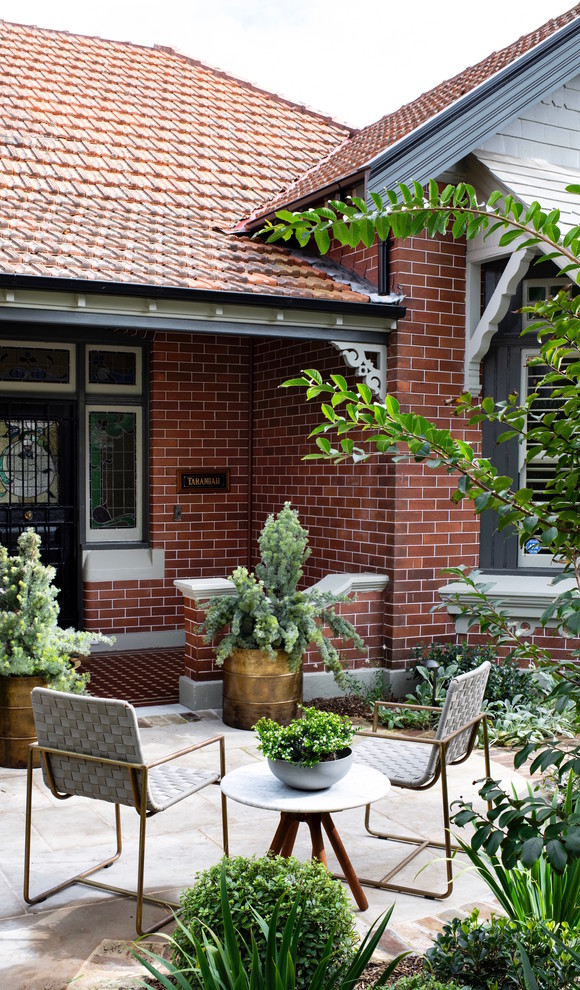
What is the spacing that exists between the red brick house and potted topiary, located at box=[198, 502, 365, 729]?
0.59 metres

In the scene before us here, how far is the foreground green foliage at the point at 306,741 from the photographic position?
13.6 feet

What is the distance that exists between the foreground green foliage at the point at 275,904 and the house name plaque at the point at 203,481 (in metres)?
7.05

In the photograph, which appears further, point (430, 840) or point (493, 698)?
point (493, 698)

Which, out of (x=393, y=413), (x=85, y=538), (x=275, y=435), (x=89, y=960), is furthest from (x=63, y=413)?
(x=393, y=413)

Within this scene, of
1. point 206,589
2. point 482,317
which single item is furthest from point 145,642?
point 482,317

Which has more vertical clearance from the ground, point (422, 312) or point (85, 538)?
point (422, 312)

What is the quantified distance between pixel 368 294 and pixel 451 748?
163 inches

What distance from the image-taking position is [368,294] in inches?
312

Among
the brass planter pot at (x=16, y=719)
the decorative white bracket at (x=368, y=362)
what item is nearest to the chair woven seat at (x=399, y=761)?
the brass planter pot at (x=16, y=719)

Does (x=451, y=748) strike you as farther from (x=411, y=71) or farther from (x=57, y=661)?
(x=411, y=71)

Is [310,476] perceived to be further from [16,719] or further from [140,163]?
[16,719]

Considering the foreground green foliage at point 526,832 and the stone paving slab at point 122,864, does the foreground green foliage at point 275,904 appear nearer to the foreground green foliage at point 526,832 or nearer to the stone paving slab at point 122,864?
the foreground green foliage at point 526,832

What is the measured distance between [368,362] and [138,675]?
3.44 m

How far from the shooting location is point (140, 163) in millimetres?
9773
